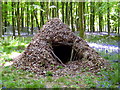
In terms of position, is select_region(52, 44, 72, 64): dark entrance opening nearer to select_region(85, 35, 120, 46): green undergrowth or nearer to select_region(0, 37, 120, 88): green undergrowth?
select_region(0, 37, 120, 88): green undergrowth

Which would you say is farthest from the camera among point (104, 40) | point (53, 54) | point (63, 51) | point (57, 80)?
point (104, 40)

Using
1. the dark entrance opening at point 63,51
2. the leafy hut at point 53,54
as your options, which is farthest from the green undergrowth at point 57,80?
the dark entrance opening at point 63,51

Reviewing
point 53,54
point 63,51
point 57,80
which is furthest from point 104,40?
point 57,80

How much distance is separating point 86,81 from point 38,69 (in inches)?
82.3

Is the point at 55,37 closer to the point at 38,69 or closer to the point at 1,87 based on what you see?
the point at 38,69

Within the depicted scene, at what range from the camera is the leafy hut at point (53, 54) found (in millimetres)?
6914

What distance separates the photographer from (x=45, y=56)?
286 inches

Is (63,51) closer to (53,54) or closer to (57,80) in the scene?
(53,54)

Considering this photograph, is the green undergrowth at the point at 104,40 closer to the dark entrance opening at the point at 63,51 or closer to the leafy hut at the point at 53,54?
the dark entrance opening at the point at 63,51

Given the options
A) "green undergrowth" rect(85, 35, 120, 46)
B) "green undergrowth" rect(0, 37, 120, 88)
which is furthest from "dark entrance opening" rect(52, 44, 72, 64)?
"green undergrowth" rect(85, 35, 120, 46)

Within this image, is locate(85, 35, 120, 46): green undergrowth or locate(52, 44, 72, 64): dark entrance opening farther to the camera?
locate(85, 35, 120, 46): green undergrowth

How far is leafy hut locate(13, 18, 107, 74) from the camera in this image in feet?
22.7

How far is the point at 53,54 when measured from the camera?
25.7ft

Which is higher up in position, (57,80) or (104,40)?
(104,40)
